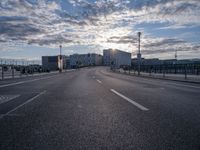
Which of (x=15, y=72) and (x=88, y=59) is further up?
(x=88, y=59)

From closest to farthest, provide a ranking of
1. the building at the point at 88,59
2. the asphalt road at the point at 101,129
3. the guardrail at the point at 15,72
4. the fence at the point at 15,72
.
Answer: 1. the asphalt road at the point at 101,129
2. the guardrail at the point at 15,72
3. the fence at the point at 15,72
4. the building at the point at 88,59

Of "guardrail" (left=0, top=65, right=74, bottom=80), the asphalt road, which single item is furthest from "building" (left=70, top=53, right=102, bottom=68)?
the asphalt road

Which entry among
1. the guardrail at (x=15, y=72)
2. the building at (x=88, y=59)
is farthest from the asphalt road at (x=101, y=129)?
the building at (x=88, y=59)

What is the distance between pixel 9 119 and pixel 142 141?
3841mm

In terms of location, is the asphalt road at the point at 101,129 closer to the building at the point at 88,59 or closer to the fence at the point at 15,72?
the fence at the point at 15,72

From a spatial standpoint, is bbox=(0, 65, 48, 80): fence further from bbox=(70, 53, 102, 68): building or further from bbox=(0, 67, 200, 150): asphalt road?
bbox=(70, 53, 102, 68): building

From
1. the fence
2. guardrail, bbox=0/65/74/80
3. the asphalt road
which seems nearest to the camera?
the asphalt road

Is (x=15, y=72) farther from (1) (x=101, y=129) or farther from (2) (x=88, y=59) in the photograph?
(2) (x=88, y=59)

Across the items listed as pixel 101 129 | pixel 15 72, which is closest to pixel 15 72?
pixel 15 72

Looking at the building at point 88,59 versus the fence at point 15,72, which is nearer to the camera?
the fence at point 15,72

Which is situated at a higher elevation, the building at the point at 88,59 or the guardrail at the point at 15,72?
the building at the point at 88,59

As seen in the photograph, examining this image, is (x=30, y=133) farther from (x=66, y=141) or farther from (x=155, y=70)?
(x=155, y=70)

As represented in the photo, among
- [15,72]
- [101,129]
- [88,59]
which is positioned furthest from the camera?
[88,59]

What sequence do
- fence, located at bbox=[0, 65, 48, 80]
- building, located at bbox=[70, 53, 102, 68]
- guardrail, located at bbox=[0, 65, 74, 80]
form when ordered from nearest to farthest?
guardrail, located at bbox=[0, 65, 74, 80] < fence, located at bbox=[0, 65, 48, 80] < building, located at bbox=[70, 53, 102, 68]
